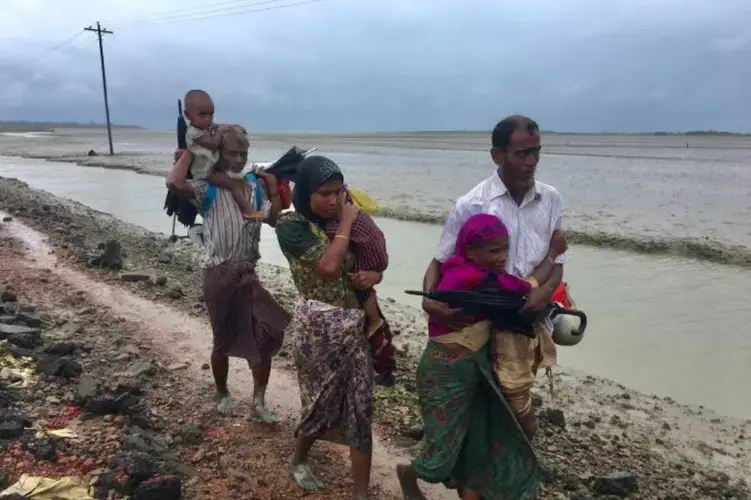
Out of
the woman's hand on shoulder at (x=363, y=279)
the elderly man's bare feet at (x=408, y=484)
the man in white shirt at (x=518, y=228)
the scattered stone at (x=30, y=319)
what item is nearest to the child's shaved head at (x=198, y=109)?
the woman's hand on shoulder at (x=363, y=279)

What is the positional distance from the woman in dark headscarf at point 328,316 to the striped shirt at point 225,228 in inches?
35.8

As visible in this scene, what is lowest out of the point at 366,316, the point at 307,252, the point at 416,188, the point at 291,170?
the point at 416,188

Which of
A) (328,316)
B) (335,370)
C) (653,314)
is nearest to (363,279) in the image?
(328,316)

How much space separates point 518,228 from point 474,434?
3.21ft

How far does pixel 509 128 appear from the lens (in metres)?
2.95

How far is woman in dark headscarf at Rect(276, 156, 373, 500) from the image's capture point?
3088mm

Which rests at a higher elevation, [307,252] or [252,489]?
[307,252]

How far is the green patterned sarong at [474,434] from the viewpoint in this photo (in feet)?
9.45

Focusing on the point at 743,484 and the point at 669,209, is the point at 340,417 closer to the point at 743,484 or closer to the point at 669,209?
the point at 743,484

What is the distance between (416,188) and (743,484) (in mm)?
19830

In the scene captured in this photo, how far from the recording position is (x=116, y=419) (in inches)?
159

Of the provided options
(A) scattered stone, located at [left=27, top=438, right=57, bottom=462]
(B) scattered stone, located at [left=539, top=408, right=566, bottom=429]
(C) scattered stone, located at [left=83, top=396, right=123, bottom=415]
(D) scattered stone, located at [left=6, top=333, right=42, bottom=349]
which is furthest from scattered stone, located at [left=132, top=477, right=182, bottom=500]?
(B) scattered stone, located at [left=539, top=408, right=566, bottom=429]

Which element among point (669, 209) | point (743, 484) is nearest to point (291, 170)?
point (743, 484)

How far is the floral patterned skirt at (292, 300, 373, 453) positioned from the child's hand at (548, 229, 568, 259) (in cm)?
97
